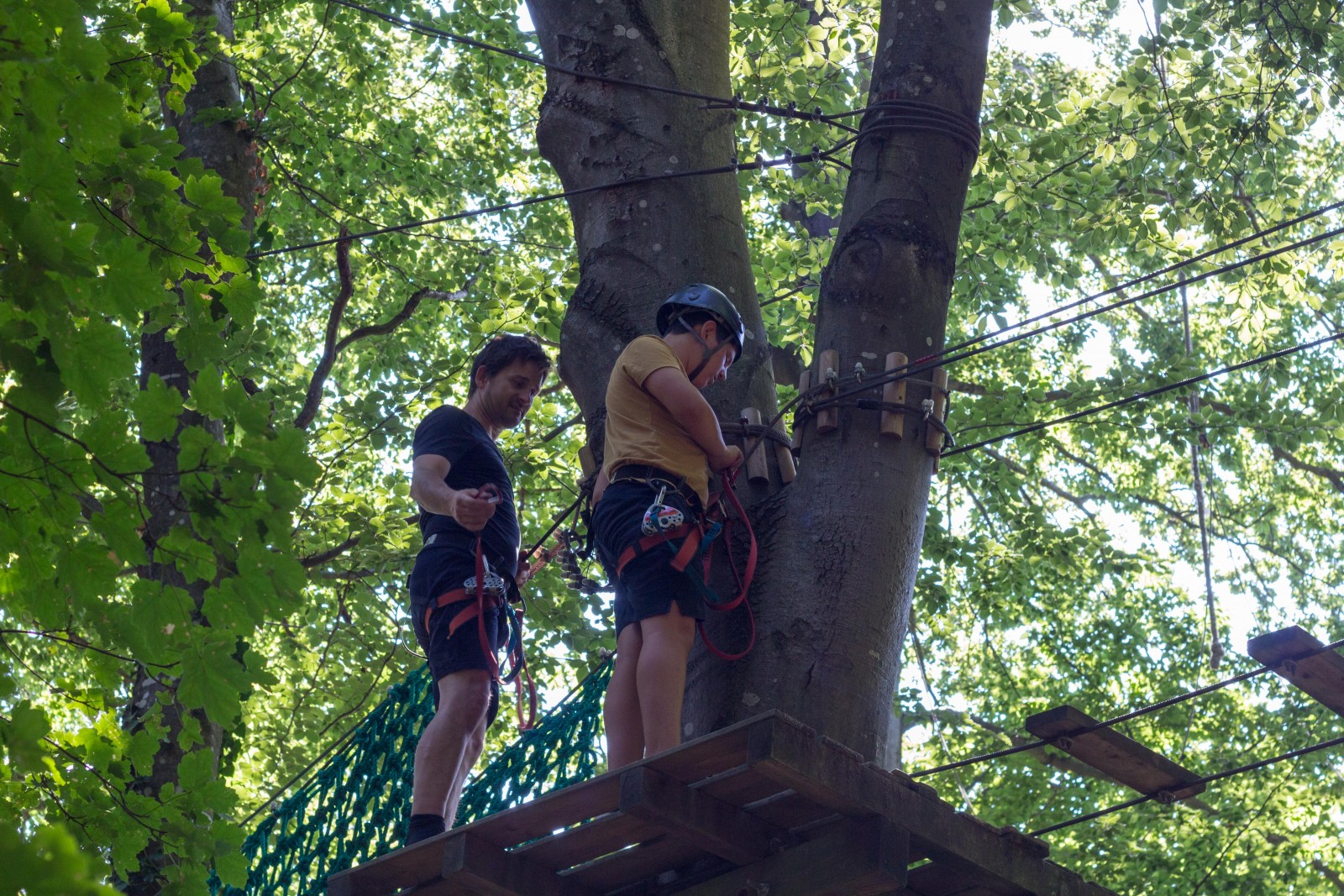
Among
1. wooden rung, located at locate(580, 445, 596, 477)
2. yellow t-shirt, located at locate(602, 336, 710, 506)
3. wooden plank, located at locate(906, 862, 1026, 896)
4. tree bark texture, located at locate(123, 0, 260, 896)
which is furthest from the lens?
tree bark texture, located at locate(123, 0, 260, 896)

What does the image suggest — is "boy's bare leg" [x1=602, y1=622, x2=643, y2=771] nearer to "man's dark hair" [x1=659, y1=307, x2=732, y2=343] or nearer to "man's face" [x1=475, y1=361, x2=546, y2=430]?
"man's dark hair" [x1=659, y1=307, x2=732, y2=343]

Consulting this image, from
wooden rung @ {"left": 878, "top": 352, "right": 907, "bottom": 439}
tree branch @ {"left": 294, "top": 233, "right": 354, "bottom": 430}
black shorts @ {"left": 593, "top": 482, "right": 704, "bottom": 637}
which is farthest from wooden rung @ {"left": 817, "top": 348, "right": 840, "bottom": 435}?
tree branch @ {"left": 294, "top": 233, "right": 354, "bottom": 430}

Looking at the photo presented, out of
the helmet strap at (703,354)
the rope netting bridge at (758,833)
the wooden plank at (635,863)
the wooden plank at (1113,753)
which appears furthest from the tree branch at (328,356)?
the wooden plank at (1113,753)

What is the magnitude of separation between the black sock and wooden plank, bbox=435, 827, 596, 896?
0.44m

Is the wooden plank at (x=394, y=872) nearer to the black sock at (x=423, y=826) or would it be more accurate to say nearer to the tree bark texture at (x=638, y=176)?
the black sock at (x=423, y=826)

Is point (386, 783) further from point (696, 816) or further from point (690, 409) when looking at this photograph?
point (696, 816)

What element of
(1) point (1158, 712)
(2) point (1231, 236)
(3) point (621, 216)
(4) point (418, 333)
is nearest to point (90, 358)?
(3) point (621, 216)

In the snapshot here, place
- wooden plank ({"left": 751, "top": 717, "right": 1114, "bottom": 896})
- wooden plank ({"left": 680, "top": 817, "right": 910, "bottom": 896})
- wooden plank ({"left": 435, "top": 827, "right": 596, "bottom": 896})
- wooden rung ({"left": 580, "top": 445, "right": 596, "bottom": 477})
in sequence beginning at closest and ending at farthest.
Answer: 1. wooden plank ({"left": 751, "top": 717, "right": 1114, "bottom": 896})
2. wooden plank ({"left": 680, "top": 817, "right": 910, "bottom": 896})
3. wooden plank ({"left": 435, "top": 827, "right": 596, "bottom": 896})
4. wooden rung ({"left": 580, "top": 445, "right": 596, "bottom": 477})

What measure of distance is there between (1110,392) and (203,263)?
23.1 ft

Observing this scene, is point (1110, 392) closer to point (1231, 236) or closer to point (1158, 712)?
point (1231, 236)

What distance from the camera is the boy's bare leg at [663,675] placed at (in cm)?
325

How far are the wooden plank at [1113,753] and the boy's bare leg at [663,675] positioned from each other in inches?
36.8

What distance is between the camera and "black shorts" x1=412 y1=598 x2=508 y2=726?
374 centimetres

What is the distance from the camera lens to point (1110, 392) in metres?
8.88
